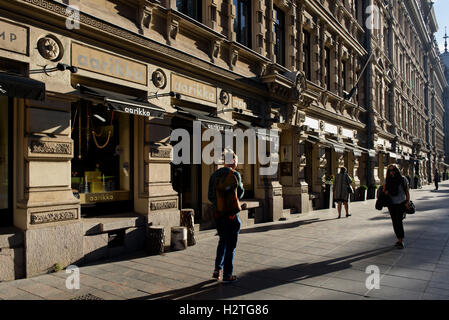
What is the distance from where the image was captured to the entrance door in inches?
241

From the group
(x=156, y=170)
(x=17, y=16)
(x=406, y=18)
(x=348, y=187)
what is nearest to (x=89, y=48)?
(x=17, y=16)

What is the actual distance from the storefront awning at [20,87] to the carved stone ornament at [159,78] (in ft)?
9.66

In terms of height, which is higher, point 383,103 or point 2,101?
point 383,103

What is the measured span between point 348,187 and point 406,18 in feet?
105

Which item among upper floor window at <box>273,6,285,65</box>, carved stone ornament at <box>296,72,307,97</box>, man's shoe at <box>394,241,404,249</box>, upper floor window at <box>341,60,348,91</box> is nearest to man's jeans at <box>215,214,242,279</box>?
man's shoe at <box>394,241,404,249</box>

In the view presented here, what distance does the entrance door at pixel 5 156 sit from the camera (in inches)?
241

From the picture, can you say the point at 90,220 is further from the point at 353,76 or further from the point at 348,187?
the point at 353,76

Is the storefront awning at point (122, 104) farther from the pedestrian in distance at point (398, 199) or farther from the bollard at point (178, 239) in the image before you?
the pedestrian in distance at point (398, 199)

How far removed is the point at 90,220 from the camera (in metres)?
7.10

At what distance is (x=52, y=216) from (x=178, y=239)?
8.53 feet

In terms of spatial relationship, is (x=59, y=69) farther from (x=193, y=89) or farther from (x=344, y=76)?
(x=344, y=76)

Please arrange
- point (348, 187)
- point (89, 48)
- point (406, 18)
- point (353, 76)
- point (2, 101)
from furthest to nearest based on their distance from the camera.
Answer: point (406, 18)
point (353, 76)
point (348, 187)
point (89, 48)
point (2, 101)

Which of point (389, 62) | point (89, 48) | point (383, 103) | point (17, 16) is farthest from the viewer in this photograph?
point (389, 62)

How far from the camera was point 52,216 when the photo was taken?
240 inches
